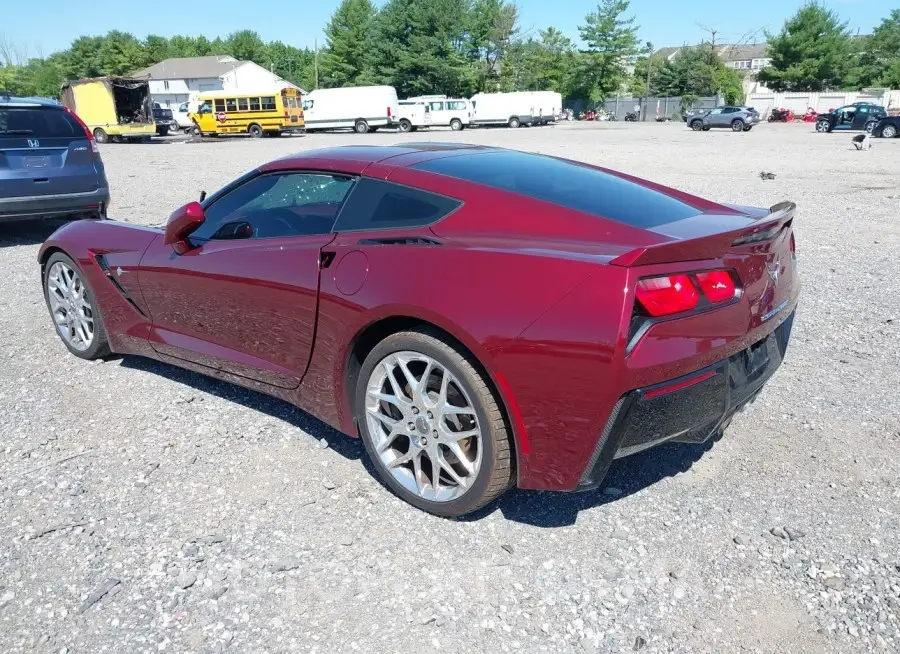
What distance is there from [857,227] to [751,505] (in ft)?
25.1

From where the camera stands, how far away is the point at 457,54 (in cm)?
6531

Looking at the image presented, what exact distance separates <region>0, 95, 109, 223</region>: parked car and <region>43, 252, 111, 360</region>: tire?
3.84 m

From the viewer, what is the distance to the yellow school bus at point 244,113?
119ft

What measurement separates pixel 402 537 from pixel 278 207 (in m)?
1.79

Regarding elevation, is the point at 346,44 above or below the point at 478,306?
above

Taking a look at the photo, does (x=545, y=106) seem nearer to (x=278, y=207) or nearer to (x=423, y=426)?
(x=278, y=207)

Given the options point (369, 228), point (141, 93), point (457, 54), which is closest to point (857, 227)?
point (369, 228)

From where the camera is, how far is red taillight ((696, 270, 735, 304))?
2408 millimetres

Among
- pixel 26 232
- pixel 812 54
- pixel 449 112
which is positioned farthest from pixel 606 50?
pixel 26 232

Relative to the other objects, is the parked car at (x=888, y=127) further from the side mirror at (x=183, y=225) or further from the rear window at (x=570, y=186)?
the side mirror at (x=183, y=225)

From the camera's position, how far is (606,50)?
7319 cm

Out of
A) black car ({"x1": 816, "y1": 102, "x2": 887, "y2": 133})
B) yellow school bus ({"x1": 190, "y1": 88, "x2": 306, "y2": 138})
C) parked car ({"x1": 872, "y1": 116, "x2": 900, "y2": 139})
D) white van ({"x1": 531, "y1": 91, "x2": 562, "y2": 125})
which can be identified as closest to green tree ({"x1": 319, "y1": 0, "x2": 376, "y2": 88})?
white van ({"x1": 531, "y1": 91, "x2": 562, "y2": 125})

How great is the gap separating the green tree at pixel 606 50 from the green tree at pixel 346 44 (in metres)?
22.6

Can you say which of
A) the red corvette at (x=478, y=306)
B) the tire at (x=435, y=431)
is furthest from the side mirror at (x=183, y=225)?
the tire at (x=435, y=431)
